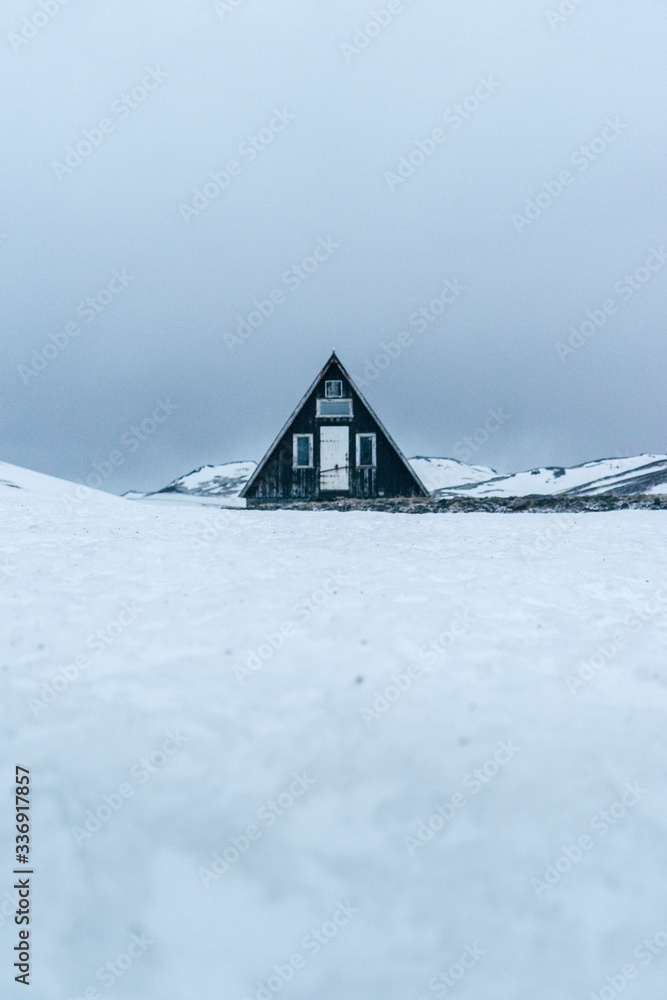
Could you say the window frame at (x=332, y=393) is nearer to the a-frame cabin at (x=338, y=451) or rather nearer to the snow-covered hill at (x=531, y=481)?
the a-frame cabin at (x=338, y=451)

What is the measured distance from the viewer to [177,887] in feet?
15.0

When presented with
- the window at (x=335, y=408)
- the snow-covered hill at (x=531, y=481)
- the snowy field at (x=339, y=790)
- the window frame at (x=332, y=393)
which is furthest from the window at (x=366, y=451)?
the snow-covered hill at (x=531, y=481)

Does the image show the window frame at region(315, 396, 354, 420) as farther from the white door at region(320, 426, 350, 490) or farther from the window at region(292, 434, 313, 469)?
the window at region(292, 434, 313, 469)

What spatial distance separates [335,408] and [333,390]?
62 cm

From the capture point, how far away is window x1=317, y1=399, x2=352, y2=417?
20.6 m

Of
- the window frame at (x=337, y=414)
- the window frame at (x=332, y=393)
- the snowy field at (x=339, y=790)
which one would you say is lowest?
the snowy field at (x=339, y=790)

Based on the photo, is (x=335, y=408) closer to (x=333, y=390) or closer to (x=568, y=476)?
(x=333, y=390)

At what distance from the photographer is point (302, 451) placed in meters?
20.8

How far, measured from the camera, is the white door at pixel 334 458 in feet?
67.7

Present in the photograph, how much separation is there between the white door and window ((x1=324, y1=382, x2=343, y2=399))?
109 centimetres

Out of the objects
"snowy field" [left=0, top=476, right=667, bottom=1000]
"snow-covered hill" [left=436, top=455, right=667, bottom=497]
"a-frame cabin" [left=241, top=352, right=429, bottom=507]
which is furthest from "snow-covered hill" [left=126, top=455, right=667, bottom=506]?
"snowy field" [left=0, top=476, right=667, bottom=1000]

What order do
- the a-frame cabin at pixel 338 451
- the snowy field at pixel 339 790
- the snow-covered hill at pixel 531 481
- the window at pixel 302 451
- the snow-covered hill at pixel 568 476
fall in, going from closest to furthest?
the snowy field at pixel 339 790
the a-frame cabin at pixel 338 451
the window at pixel 302 451
the snow-covered hill at pixel 531 481
the snow-covered hill at pixel 568 476

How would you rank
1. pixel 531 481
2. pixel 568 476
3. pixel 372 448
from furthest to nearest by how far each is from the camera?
pixel 531 481
pixel 568 476
pixel 372 448

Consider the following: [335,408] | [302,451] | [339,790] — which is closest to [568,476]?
[335,408]
